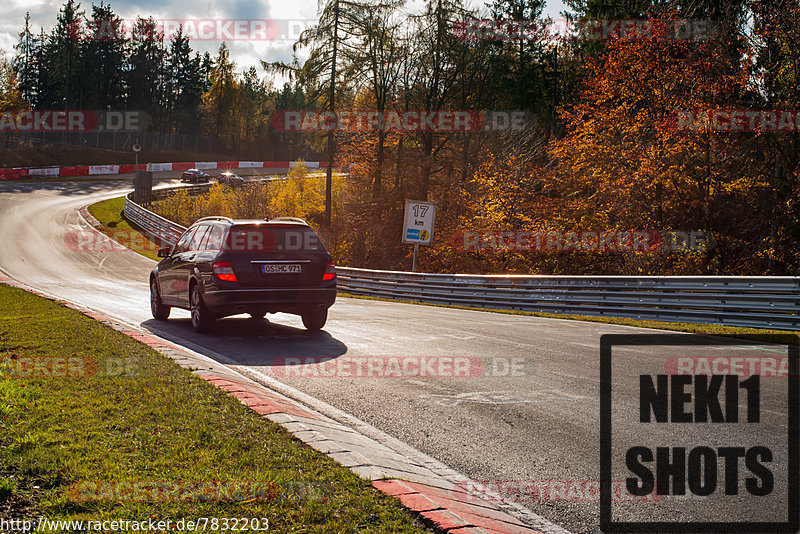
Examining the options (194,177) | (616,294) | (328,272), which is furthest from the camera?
(194,177)

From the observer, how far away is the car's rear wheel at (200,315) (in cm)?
1136

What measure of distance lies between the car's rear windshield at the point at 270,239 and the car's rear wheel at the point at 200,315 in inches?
40.6

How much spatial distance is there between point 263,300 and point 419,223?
16227 mm

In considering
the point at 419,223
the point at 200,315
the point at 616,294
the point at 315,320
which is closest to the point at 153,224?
the point at 419,223

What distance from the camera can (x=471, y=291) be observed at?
22.6 metres

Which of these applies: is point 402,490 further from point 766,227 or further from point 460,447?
point 766,227

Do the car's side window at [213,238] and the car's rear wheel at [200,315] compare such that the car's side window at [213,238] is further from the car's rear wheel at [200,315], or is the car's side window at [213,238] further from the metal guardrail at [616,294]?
the metal guardrail at [616,294]

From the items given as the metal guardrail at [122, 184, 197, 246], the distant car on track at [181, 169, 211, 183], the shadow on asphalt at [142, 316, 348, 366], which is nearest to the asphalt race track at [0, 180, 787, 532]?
the shadow on asphalt at [142, 316, 348, 366]

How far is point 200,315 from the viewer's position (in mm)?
11453

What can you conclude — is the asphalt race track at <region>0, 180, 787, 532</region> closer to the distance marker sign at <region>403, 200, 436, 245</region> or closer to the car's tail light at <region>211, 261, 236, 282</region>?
the car's tail light at <region>211, 261, 236, 282</region>

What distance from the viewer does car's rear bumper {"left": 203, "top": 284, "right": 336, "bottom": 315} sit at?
10898 mm

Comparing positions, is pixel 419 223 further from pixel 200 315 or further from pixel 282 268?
pixel 200 315

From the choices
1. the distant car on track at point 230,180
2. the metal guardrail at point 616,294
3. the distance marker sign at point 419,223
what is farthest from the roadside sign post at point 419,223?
the distant car on track at point 230,180

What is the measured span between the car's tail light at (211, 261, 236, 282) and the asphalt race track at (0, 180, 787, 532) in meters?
0.95
